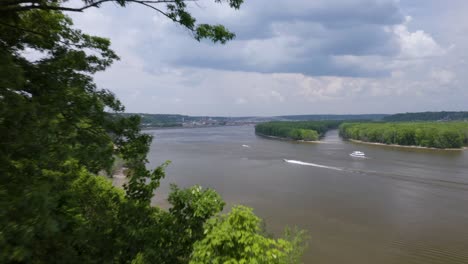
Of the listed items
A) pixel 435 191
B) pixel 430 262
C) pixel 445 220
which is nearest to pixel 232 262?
pixel 430 262

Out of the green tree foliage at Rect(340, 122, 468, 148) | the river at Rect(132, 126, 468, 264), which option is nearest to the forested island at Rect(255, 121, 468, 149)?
the green tree foliage at Rect(340, 122, 468, 148)

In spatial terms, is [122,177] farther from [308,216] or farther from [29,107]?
[29,107]

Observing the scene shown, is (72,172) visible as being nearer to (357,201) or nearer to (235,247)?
(235,247)

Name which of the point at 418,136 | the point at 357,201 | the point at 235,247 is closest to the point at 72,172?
the point at 235,247

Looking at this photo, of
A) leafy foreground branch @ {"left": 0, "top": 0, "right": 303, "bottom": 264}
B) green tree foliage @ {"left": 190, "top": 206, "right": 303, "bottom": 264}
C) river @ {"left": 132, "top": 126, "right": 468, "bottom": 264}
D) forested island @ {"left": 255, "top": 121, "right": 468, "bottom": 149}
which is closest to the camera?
leafy foreground branch @ {"left": 0, "top": 0, "right": 303, "bottom": 264}

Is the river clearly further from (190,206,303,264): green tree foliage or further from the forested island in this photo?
the forested island

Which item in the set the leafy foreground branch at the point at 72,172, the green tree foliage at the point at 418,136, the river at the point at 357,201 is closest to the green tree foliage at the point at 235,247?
the leafy foreground branch at the point at 72,172
